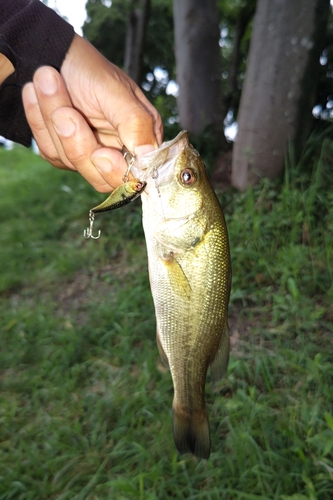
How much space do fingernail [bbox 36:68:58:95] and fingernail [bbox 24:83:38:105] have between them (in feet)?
0.22

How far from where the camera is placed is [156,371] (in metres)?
3.35

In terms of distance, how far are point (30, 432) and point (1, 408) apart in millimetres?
390

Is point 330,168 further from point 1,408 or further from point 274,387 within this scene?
point 1,408

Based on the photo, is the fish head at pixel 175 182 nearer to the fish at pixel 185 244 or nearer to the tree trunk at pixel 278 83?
the fish at pixel 185 244

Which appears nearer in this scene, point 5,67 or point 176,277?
point 176,277

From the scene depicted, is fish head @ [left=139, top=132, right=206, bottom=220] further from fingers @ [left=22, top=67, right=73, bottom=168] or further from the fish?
fingers @ [left=22, top=67, right=73, bottom=168]

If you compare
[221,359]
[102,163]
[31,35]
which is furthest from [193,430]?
[31,35]

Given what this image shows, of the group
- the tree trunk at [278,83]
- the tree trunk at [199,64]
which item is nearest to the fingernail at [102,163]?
the tree trunk at [278,83]

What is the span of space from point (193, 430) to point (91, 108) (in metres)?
1.39

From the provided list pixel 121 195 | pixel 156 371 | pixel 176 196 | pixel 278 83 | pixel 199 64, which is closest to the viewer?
pixel 121 195

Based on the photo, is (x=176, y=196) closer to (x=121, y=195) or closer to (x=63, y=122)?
(x=121, y=195)

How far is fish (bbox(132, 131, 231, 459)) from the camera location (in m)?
1.58

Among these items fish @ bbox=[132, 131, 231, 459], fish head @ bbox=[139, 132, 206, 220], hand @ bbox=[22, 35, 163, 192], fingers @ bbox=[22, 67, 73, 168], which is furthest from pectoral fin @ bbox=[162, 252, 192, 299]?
fingers @ bbox=[22, 67, 73, 168]

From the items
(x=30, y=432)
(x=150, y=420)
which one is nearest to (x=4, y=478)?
(x=30, y=432)
